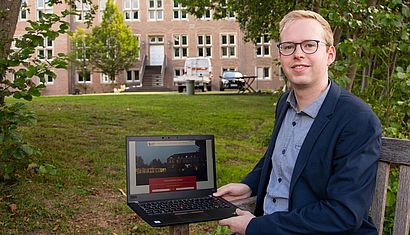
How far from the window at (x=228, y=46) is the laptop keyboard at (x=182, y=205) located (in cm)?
4800

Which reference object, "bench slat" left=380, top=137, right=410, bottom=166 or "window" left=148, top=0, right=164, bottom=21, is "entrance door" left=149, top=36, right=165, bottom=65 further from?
"bench slat" left=380, top=137, right=410, bottom=166

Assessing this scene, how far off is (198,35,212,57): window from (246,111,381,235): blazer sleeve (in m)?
48.4

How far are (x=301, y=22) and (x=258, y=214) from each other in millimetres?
886

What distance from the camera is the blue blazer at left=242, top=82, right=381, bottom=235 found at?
2033 millimetres

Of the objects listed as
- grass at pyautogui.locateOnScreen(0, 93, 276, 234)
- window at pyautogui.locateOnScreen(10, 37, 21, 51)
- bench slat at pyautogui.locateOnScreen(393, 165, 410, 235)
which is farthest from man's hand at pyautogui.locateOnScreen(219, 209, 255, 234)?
window at pyautogui.locateOnScreen(10, 37, 21, 51)

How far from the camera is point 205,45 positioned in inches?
1977

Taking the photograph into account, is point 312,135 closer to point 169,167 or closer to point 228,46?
point 169,167

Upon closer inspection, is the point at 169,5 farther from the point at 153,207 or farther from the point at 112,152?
the point at 153,207

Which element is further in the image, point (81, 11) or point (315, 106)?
point (81, 11)

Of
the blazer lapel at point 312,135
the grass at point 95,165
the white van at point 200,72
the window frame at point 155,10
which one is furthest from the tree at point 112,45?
the blazer lapel at point 312,135

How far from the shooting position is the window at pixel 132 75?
49375 mm

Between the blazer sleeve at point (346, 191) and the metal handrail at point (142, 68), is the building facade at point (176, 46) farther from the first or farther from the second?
the blazer sleeve at point (346, 191)

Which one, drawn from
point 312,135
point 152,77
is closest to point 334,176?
point 312,135

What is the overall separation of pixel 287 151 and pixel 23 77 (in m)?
2.57
